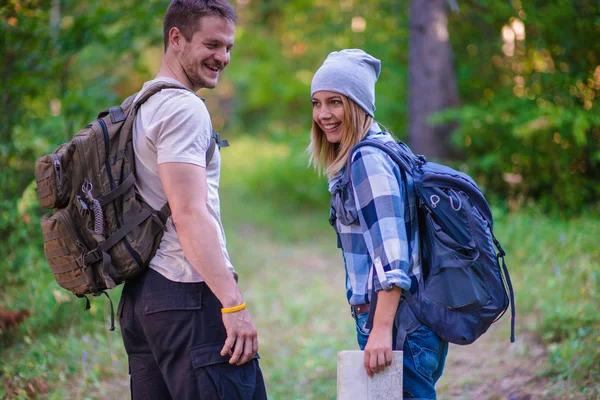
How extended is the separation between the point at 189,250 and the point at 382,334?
2.61ft

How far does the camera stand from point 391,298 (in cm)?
233

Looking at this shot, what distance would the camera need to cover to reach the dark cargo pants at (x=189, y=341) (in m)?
2.20

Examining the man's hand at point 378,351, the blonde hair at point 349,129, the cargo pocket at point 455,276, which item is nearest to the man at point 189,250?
the man's hand at point 378,351

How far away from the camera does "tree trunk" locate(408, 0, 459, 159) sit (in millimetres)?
8797

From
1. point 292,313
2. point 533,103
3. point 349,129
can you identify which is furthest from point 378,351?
point 533,103

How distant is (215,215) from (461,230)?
958 mm

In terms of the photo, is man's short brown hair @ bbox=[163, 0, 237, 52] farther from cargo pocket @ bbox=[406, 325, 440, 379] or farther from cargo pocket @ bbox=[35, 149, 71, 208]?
cargo pocket @ bbox=[406, 325, 440, 379]

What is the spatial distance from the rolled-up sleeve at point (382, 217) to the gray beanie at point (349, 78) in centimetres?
31

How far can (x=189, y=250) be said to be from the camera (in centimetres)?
217

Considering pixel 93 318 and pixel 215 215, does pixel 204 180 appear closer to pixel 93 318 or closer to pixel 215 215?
pixel 215 215

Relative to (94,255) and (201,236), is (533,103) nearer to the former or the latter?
(201,236)

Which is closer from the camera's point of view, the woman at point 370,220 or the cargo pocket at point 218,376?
the cargo pocket at point 218,376

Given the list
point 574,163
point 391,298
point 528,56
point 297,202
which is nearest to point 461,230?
point 391,298

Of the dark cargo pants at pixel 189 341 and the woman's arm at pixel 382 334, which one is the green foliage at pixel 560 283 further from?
the dark cargo pants at pixel 189 341
